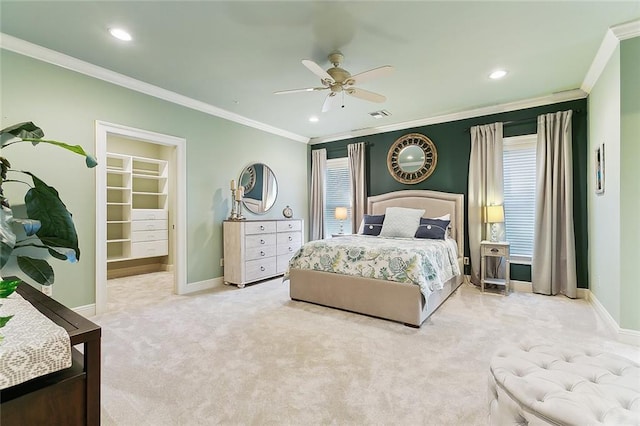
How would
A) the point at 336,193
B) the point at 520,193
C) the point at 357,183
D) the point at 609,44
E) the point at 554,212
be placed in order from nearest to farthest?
the point at 609,44
the point at 554,212
the point at 520,193
the point at 357,183
the point at 336,193

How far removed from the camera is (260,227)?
4660mm

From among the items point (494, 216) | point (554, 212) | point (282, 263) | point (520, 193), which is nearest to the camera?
point (554, 212)

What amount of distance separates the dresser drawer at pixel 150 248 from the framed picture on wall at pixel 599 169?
6.62m

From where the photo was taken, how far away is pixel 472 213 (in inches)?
178

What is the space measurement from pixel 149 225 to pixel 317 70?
4.61 meters

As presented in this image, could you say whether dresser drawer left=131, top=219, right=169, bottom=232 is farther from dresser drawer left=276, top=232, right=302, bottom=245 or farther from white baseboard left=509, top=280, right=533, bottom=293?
white baseboard left=509, top=280, right=533, bottom=293

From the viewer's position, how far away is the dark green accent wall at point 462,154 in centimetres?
387

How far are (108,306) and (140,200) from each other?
2862mm

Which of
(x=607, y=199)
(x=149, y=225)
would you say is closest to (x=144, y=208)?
(x=149, y=225)

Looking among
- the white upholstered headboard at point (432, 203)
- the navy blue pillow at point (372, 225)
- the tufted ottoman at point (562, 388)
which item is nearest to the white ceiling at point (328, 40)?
the white upholstered headboard at point (432, 203)

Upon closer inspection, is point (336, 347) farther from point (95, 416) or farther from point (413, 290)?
point (95, 416)

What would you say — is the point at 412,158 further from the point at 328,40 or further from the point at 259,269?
the point at 259,269

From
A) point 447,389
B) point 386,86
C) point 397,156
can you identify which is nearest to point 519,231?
point 397,156

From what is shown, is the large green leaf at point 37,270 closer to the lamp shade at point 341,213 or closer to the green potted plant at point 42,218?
the green potted plant at point 42,218
